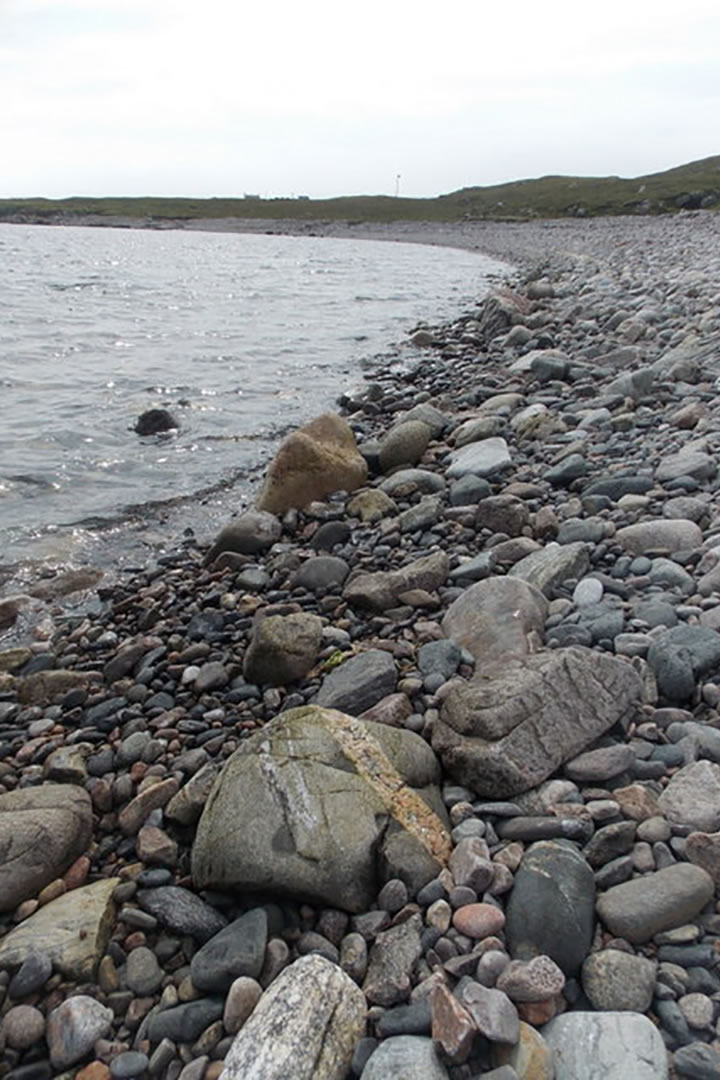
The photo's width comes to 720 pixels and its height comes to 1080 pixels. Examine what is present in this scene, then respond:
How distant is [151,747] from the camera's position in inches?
160

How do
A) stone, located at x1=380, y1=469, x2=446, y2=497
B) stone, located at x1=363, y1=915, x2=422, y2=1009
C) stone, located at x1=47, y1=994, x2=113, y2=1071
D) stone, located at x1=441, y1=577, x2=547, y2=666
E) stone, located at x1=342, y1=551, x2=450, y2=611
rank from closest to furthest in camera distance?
stone, located at x1=363, y1=915, x2=422, y2=1009 → stone, located at x1=47, y1=994, x2=113, y2=1071 → stone, located at x1=441, y1=577, x2=547, y2=666 → stone, located at x1=342, y1=551, x2=450, y2=611 → stone, located at x1=380, y1=469, x2=446, y2=497

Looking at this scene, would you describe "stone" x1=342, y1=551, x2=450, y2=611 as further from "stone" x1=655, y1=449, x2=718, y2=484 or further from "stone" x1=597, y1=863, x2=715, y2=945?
"stone" x1=597, y1=863, x2=715, y2=945

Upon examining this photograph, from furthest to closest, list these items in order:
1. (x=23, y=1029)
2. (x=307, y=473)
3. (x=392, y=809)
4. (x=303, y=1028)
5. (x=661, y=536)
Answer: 1. (x=307, y=473)
2. (x=661, y=536)
3. (x=392, y=809)
4. (x=23, y=1029)
5. (x=303, y=1028)

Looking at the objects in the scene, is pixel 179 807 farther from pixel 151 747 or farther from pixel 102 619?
pixel 102 619

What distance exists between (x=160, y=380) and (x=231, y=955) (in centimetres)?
1419

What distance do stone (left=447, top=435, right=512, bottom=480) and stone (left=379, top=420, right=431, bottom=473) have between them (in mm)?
516

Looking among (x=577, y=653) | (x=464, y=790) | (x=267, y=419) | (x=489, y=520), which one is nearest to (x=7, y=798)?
(x=464, y=790)

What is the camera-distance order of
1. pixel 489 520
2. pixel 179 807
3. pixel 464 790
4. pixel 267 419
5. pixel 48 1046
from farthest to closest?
1. pixel 267 419
2. pixel 489 520
3. pixel 179 807
4. pixel 464 790
5. pixel 48 1046

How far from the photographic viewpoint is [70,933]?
9.45 feet

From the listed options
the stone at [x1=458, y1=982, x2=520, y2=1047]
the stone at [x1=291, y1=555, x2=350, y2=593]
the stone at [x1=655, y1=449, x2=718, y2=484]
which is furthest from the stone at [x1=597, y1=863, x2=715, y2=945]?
the stone at [x1=655, y1=449, x2=718, y2=484]

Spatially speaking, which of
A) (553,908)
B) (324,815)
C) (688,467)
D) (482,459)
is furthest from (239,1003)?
(482,459)

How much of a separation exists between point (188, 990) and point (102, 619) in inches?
151

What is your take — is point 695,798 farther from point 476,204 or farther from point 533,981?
point 476,204

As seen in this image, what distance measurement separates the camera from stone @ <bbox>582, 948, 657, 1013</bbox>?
2263mm
